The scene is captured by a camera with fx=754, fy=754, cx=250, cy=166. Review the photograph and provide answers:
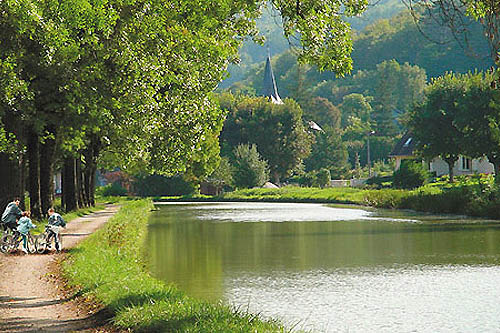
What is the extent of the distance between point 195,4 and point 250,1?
7.46 meters

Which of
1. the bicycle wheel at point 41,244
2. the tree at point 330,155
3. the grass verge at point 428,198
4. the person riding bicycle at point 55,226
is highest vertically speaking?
the tree at point 330,155

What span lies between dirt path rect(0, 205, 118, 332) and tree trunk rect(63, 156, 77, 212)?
821 inches

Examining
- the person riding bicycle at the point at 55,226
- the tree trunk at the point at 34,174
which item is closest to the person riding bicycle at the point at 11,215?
the person riding bicycle at the point at 55,226

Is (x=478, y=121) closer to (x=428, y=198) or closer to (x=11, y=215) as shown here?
(x=428, y=198)

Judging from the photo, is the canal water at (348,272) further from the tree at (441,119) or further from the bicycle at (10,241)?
the tree at (441,119)

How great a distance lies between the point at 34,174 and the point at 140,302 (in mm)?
19627

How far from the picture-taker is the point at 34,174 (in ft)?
101

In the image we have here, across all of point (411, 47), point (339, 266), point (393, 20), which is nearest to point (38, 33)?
point (339, 266)

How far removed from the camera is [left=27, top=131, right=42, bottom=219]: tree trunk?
30.7m

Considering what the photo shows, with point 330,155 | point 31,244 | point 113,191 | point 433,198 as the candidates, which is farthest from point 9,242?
point 330,155

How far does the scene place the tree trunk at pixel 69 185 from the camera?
41.4m

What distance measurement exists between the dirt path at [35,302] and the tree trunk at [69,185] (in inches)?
821

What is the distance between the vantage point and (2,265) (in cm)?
1864

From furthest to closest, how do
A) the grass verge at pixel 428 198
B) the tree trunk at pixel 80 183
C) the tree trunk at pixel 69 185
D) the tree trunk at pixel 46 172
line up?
the tree trunk at pixel 80 183, the grass verge at pixel 428 198, the tree trunk at pixel 69 185, the tree trunk at pixel 46 172
